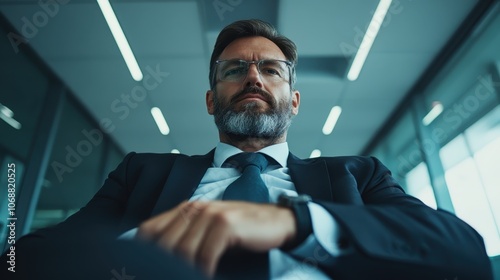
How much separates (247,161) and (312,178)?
185 millimetres

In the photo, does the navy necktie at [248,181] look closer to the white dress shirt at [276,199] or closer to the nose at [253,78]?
the white dress shirt at [276,199]

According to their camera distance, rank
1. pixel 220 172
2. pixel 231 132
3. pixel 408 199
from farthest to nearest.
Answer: pixel 231 132
pixel 220 172
pixel 408 199

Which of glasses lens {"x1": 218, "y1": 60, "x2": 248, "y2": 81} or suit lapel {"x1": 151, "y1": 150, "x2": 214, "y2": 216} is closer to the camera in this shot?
suit lapel {"x1": 151, "y1": 150, "x2": 214, "y2": 216}

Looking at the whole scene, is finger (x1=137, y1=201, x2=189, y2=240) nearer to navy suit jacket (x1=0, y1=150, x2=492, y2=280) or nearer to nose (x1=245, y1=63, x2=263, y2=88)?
navy suit jacket (x1=0, y1=150, x2=492, y2=280)

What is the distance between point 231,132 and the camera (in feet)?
3.74

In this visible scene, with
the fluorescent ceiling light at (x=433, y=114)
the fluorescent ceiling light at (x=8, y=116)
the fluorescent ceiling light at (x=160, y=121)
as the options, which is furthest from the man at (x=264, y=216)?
the fluorescent ceiling light at (x=160, y=121)

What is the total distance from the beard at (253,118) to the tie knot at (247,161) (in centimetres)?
15

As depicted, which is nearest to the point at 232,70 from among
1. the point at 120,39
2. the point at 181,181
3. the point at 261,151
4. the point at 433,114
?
the point at 261,151

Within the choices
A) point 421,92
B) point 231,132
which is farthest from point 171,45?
point 421,92

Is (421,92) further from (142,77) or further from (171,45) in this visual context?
(142,77)

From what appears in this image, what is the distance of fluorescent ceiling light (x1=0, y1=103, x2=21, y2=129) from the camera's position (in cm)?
229

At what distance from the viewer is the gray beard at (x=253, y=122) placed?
1111mm

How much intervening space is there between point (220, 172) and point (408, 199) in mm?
497

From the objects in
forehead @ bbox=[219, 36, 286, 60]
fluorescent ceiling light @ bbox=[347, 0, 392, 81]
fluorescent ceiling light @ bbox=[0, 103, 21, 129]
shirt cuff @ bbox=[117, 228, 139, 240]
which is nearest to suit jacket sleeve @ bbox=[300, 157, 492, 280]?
shirt cuff @ bbox=[117, 228, 139, 240]
